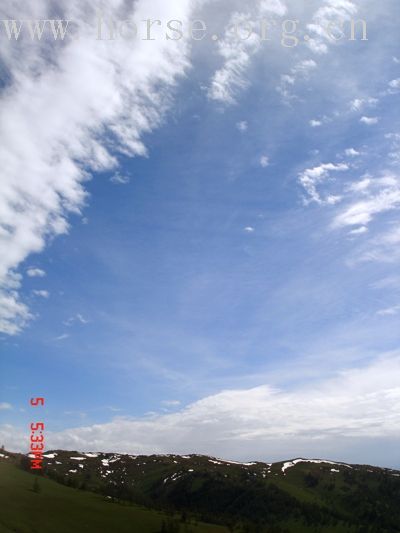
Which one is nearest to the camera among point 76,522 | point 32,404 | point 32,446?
point 32,404

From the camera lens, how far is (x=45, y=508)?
168375 millimetres

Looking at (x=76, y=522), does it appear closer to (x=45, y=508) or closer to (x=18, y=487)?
(x=45, y=508)

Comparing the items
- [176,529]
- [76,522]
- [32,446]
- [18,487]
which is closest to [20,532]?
[76,522]

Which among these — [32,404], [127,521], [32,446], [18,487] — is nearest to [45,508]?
[18,487]

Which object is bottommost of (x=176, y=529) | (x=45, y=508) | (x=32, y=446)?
(x=176, y=529)

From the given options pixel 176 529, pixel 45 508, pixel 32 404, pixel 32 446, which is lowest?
pixel 176 529

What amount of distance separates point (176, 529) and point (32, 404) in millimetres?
155528

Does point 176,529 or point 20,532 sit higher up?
point 20,532

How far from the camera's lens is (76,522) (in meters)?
166

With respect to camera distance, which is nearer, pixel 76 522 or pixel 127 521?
pixel 76 522

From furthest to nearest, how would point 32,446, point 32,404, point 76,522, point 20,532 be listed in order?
point 76,522, point 20,532, point 32,446, point 32,404

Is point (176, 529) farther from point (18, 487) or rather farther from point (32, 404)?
point (32, 404)

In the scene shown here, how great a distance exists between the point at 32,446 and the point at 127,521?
130 meters

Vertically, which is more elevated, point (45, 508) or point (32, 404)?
point (32, 404)
